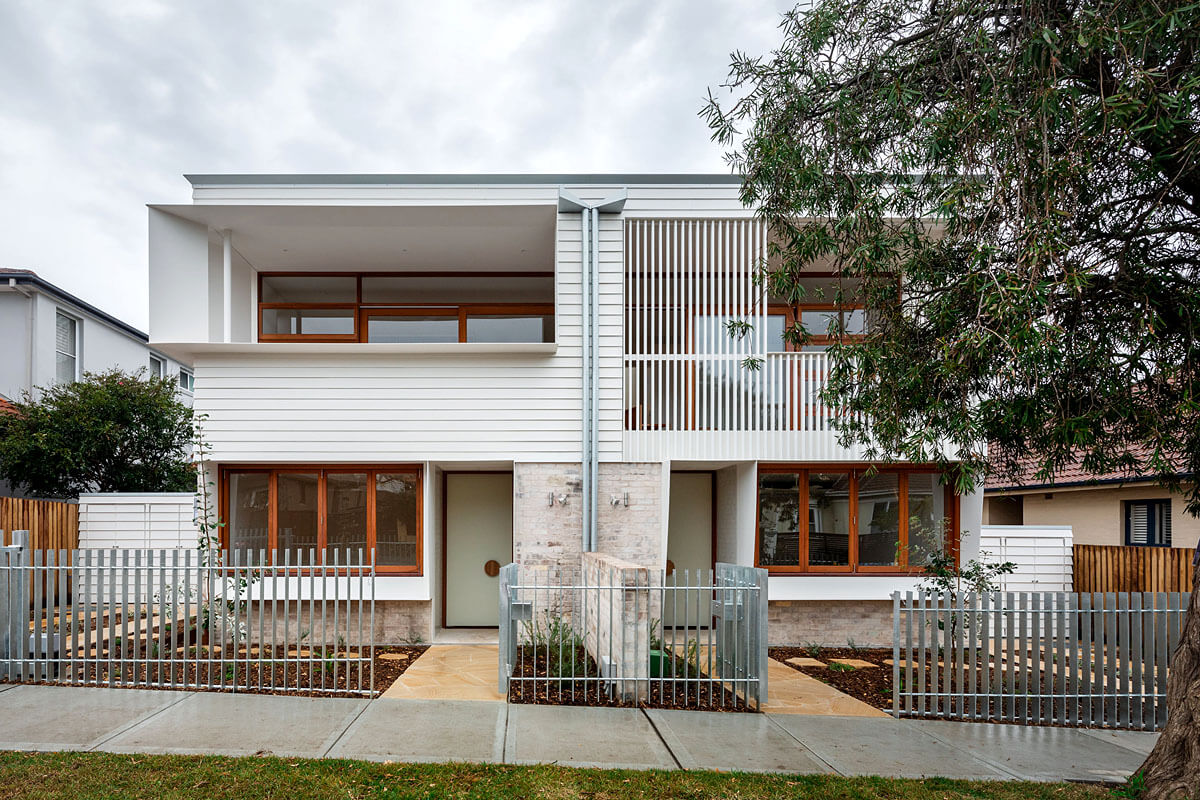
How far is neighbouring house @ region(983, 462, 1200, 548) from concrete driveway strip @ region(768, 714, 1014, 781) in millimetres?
8544

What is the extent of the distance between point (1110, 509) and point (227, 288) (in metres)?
17.9

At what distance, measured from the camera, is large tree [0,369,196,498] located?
14359 mm

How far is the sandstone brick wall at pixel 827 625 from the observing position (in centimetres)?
1124

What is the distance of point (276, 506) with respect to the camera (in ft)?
36.7

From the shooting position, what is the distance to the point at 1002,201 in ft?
18.3

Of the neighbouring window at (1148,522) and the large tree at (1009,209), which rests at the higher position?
the large tree at (1009,209)

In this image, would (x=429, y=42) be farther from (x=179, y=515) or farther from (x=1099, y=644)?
(x=1099, y=644)

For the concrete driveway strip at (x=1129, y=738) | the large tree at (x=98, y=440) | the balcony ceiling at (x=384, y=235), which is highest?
the balcony ceiling at (x=384, y=235)

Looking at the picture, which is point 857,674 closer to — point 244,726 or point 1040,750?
point 1040,750

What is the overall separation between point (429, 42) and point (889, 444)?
429 inches

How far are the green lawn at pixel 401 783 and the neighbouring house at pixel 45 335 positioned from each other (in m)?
14.8

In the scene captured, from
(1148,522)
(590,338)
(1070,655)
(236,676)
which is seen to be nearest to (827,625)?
(1070,655)

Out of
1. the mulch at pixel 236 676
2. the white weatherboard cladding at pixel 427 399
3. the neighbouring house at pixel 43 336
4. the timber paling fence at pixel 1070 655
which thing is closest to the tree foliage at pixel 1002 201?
the timber paling fence at pixel 1070 655

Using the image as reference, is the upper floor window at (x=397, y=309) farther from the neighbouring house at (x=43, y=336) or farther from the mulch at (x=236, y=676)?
the neighbouring house at (x=43, y=336)
